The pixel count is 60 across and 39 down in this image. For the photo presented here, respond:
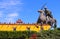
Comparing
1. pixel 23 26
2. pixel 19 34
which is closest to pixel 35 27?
pixel 23 26

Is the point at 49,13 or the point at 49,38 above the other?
the point at 49,13

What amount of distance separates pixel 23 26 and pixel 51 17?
473 cm

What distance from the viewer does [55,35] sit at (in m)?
24.9

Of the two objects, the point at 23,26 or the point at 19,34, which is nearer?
the point at 19,34

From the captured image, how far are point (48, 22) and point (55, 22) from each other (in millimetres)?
1010

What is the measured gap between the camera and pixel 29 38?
84.7 ft

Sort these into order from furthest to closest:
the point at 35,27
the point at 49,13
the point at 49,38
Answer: the point at 35,27 < the point at 49,13 < the point at 49,38

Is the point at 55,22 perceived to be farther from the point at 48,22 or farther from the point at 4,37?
the point at 4,37

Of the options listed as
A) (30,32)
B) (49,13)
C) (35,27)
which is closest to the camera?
(30,32)

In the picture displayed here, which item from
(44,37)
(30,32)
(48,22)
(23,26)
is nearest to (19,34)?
(30,32)

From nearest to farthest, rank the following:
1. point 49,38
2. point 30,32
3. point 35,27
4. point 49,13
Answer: point 49,38 → point 30,32 → point 49,13 → point 35,27

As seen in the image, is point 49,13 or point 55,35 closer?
point 55,35

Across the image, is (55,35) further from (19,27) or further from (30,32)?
(19,27)

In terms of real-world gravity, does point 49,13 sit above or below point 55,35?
above
